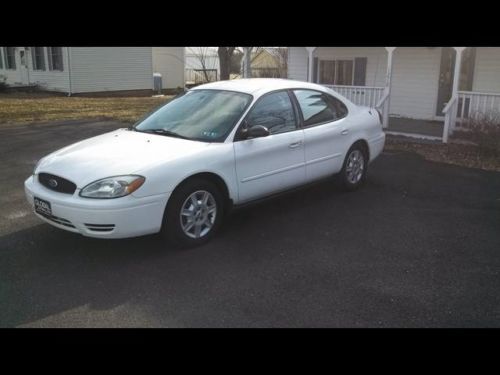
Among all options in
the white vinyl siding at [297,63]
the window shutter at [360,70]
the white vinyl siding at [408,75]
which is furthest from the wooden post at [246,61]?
the window shutter at [360,70]

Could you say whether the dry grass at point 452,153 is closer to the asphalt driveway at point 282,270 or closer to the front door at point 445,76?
the asphalt driveway at point 282,270

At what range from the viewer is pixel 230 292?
3979mm

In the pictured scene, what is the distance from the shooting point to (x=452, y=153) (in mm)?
9734

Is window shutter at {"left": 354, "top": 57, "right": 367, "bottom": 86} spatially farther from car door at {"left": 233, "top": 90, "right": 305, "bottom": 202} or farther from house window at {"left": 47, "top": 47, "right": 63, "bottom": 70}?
house window at {"left": 47, "top": 47, "right": 63, "bottom": 70}

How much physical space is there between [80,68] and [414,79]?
53.9ft

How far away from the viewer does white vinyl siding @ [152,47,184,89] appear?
29.7 meters

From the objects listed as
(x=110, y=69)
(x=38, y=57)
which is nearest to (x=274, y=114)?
(x=110, y=69)

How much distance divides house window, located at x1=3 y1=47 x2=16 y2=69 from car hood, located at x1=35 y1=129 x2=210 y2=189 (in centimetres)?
2568

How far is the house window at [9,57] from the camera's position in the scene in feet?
89.7

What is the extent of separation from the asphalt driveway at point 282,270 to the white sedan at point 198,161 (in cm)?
37

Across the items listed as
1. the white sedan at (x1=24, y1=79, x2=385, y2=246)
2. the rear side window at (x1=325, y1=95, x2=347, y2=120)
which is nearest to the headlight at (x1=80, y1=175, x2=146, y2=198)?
the white sedan at (x1=24, y1=79, x2=385, y2=246)

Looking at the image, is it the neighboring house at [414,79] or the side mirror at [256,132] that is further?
the neighboring house at [414,79]

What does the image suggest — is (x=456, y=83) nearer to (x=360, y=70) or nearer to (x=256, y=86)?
(x=360, y=70)
